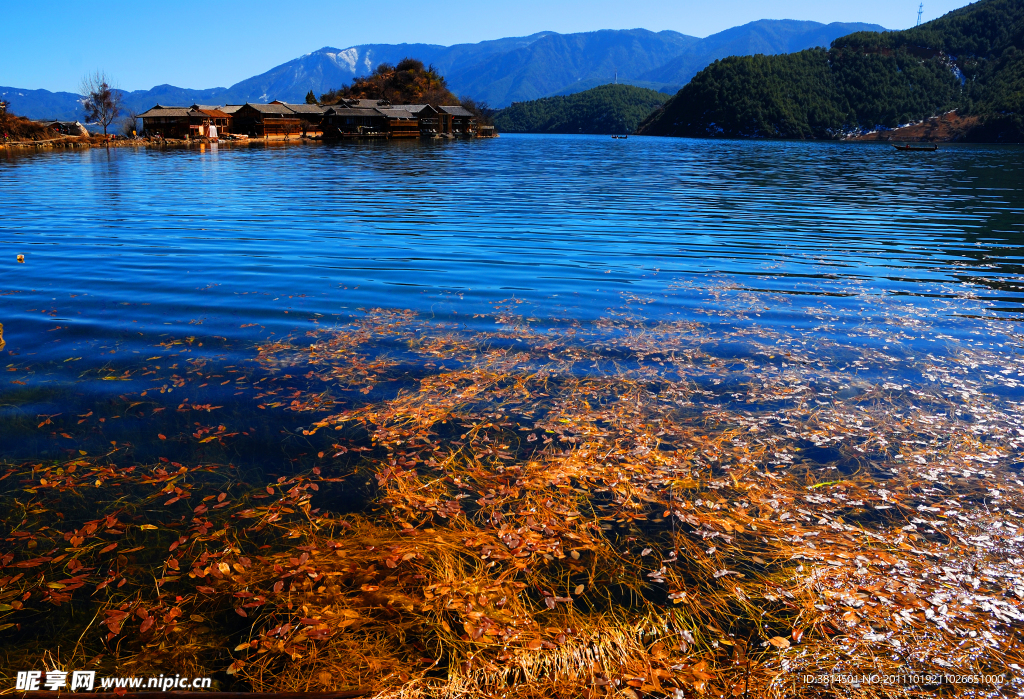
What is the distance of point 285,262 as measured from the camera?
16.9 meters

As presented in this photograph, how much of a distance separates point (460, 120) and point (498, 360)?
16053 cm

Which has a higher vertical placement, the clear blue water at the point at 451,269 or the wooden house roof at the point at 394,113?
the wooden house roof at the point at 394,113

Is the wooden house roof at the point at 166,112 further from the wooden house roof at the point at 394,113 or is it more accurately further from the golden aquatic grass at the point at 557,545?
the golden aquatic grass at the point at 557,545

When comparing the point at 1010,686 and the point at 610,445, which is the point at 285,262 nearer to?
the point at 610,445

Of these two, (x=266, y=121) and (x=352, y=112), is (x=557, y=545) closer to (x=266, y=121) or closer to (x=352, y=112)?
(x=352, y=112)

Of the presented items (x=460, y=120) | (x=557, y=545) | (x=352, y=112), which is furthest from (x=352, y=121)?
(x=557, y=545)

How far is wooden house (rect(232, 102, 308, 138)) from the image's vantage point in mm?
123562

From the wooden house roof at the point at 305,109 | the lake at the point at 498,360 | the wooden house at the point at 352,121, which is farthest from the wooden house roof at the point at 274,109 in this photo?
the lake at the point at 498,360

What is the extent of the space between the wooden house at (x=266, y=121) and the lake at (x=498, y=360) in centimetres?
11498

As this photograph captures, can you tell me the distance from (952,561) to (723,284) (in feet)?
34.8

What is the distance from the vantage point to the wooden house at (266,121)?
12356 cm

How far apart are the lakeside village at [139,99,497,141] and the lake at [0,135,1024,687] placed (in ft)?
379

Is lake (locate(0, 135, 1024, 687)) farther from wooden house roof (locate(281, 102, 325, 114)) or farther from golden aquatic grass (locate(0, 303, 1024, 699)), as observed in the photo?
wooden house roof (locate(281, 102, 325, 114))

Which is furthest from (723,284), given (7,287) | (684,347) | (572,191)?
(572,191)
